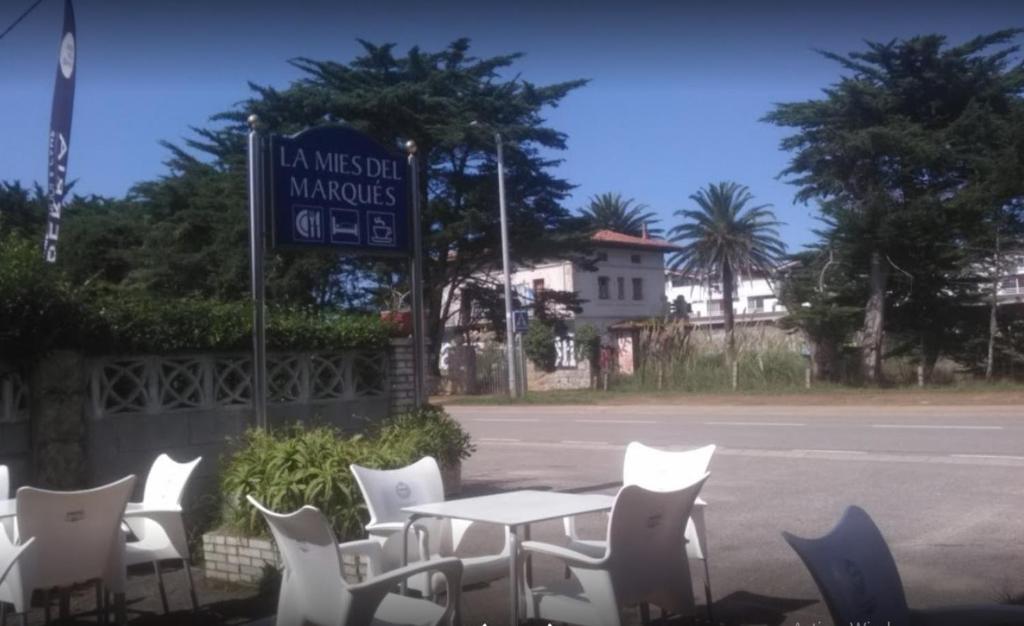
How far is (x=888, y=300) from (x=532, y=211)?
12.3m

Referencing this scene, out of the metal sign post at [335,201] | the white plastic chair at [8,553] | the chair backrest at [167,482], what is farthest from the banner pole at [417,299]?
the white plastic chair at [8,553]

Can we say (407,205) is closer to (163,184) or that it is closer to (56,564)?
(56,564)

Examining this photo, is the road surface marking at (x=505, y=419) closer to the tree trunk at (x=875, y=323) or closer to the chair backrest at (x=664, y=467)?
the tree trunk at (x=875, y=323)

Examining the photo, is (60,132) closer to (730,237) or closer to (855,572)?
(855,572)

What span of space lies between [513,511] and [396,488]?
1094 millimetres

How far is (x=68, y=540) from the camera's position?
5.72 m

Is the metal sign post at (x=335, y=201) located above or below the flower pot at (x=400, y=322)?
above

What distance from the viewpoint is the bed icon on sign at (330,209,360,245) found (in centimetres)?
1040

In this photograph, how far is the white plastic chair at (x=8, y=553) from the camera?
16.3 ft

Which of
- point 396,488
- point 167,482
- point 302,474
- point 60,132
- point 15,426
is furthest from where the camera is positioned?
point 60,132

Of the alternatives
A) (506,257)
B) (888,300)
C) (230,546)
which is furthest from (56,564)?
(888,300)

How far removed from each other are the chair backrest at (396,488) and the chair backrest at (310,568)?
1556 mm

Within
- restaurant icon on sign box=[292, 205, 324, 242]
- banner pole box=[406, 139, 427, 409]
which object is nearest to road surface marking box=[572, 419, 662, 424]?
banner pole box=[406, 139, 427, 409]

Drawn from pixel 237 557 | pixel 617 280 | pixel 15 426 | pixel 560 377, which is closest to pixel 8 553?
pixel 237 557
